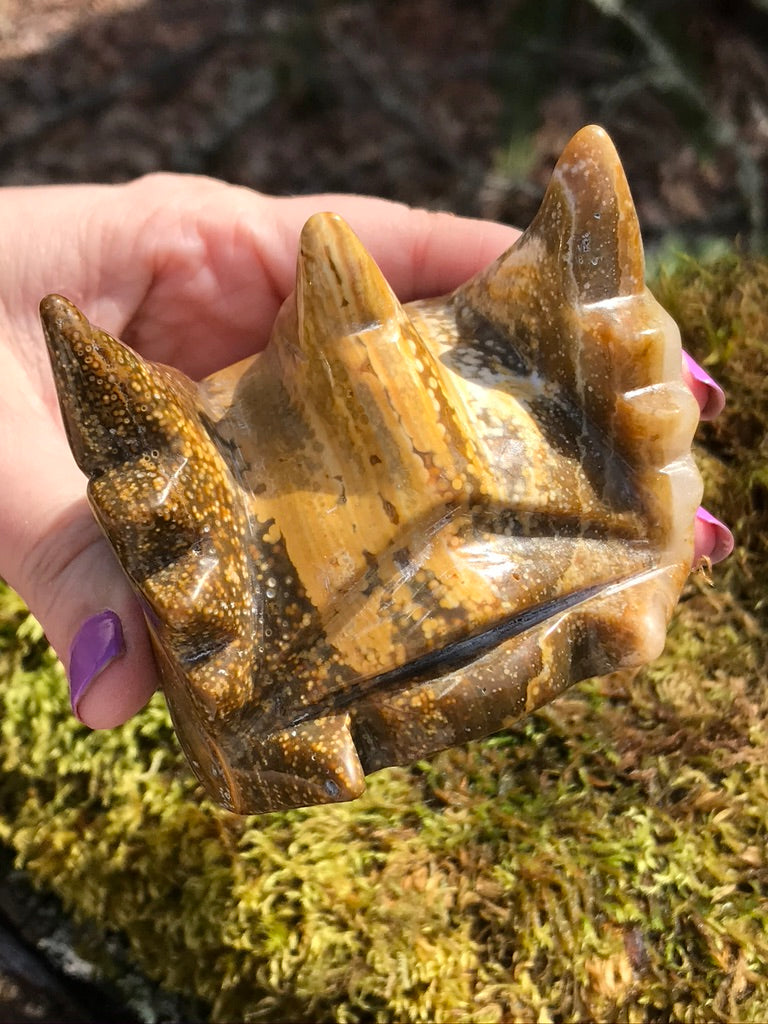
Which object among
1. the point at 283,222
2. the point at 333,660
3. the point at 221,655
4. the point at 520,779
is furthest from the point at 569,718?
the point at 283,222

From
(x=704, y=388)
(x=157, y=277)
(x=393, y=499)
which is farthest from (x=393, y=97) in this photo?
(x=393, y=499)

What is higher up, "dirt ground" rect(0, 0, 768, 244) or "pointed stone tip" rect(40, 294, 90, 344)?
"pointed stone tip" rect(40, 294, 90, 344)

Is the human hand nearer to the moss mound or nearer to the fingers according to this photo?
the fingers

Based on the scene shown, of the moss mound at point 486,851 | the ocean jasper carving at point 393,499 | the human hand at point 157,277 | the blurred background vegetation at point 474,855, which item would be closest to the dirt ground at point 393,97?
the blurred background vegetation at point 474,855

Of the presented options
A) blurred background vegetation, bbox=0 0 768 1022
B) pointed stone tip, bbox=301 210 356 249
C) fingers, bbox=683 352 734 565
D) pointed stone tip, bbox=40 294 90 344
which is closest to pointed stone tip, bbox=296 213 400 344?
pointed stone tip, bbox=301 210 356 249

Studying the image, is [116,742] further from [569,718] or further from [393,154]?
[393,154]

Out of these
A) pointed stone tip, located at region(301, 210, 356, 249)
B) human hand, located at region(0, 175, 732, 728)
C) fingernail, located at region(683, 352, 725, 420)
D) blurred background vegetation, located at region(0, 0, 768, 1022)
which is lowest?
blurred background vegetation, located at region(0, 0, 768, 1022)

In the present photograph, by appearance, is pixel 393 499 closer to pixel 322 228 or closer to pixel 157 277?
pixel 322 228
